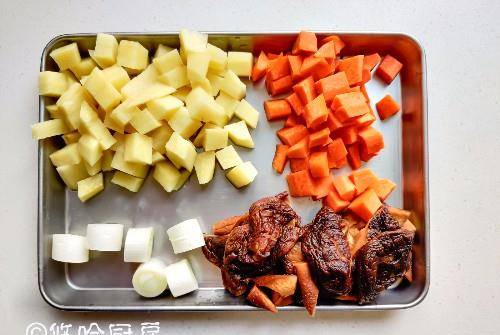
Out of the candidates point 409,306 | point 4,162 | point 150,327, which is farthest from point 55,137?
point 409,306

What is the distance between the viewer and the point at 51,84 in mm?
2254

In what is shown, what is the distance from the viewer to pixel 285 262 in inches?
85.7

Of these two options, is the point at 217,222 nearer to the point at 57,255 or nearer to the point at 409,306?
the point at 57,255

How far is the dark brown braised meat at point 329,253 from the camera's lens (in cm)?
211

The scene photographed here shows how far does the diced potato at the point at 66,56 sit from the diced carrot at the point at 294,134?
3.23 ft

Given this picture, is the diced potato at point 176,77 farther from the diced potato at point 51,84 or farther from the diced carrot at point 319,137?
the diced carrot at point 319,137

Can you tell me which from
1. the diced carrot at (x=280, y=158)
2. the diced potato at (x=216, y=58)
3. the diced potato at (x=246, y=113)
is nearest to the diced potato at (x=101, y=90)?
the diced potato at (x=216, y=58)

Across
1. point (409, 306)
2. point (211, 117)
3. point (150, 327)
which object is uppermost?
point (211, 117)

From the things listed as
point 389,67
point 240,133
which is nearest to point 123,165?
point 240,133

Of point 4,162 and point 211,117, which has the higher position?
point 211,117

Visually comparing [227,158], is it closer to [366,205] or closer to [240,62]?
[240,62]

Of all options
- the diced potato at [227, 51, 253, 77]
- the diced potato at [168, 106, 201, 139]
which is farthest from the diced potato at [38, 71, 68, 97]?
the diced potato at [227, 51, 253, 77]

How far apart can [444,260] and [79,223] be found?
5.65 feet

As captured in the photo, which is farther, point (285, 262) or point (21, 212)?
point (21, 212)
